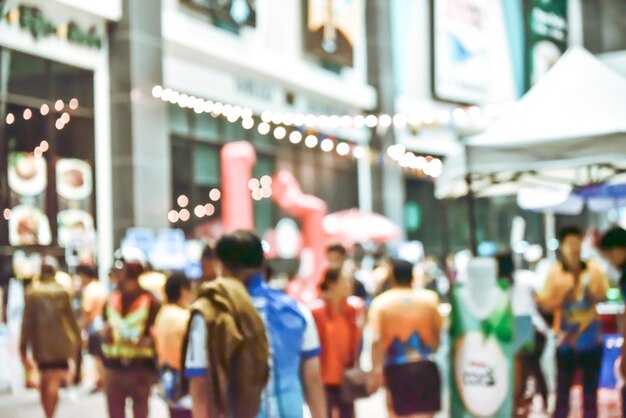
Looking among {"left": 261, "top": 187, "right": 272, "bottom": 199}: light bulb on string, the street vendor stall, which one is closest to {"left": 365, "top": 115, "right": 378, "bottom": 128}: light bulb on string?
{"left": 261, "top": 187, "right": 272, "bottom": 199}: light bulb on string

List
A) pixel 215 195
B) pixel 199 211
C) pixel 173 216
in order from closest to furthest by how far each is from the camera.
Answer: pixel 173 216
pixel 199 211
pixel 215 195

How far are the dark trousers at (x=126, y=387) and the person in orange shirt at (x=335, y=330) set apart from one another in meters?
1.49

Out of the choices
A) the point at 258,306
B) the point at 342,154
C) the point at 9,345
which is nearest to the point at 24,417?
the point at 9,345

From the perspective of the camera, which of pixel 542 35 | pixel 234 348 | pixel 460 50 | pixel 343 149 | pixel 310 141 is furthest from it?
pixel 542 35

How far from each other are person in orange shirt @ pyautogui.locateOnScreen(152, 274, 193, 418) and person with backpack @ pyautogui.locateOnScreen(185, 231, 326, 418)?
2.74 metres

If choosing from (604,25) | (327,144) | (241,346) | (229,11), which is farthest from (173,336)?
(604,25)

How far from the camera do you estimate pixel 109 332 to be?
352 inches

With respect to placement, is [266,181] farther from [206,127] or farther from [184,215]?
[184,215]

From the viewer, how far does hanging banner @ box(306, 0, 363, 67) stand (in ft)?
91.9

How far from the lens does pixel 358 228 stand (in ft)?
83.4

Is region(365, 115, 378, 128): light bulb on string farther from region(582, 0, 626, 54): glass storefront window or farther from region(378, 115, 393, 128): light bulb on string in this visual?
region(582, 0, 626, 54): glass storefront window

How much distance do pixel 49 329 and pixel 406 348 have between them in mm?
3873

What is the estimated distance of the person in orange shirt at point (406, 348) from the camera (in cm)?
811

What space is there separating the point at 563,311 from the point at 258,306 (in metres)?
4.48
